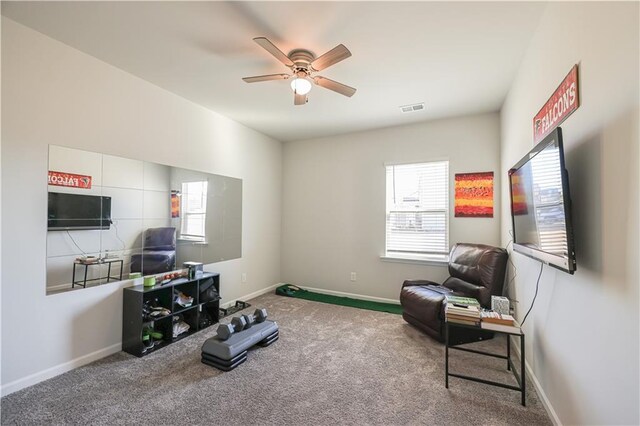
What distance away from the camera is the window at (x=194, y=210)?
3295mm

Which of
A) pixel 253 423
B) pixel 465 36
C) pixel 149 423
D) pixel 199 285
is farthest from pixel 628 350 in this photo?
pixel 199 285

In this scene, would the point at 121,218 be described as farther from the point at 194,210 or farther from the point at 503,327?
the point at 503,327

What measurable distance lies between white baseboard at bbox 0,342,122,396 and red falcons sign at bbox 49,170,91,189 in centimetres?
149

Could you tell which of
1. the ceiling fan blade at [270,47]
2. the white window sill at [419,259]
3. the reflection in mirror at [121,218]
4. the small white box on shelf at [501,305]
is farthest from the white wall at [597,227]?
the reflection in mirror at [121,218]

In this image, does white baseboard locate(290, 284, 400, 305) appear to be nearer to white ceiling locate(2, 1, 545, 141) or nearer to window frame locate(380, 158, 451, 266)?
window frame locate(380, 158, 451, 266)

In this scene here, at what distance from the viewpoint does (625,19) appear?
42.6 inches

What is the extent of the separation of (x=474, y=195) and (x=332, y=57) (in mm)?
2757

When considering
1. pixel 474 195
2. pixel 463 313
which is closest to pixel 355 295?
pixel 474 195

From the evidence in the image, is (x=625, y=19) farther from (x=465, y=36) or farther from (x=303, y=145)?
(x=303, y=145)

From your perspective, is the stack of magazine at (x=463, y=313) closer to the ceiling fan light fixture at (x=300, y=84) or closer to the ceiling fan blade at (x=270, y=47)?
the ceiling fan light fixture at (x=300, y=84)

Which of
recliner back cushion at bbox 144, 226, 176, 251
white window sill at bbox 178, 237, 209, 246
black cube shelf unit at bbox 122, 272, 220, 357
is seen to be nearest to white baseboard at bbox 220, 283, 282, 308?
black cube shelf unit at bbox 122, 272, 220, 357

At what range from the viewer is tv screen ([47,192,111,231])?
2213 millimetres

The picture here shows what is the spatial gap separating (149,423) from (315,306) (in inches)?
97.3

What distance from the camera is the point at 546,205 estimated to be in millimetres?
1535
